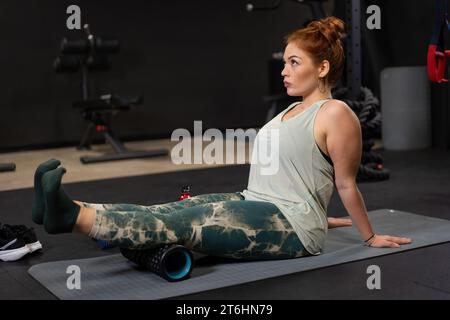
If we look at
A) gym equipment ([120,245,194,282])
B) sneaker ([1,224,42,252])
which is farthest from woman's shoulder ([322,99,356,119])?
sneaker ([1,224,42,252])

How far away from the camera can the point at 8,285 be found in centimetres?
205

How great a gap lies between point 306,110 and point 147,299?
0.78 metres

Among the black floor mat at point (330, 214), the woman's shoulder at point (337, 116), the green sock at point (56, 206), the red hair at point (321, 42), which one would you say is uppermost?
the red hair at point (321, 42)

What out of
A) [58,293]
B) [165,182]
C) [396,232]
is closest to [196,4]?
[165,182]

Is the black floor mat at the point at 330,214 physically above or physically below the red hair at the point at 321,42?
below

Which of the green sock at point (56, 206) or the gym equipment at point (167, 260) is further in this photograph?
the gym equipment at point (167, 260)

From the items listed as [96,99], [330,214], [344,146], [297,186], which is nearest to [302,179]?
[297,186]

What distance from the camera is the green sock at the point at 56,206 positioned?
1740 mm

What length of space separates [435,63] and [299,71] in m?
1.15

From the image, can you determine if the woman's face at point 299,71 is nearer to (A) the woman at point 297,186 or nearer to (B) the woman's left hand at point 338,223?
(A) the woman at point 297,186

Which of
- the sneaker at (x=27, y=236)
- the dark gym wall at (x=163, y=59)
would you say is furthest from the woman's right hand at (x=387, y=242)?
the dark gym wall at (x=163, y=59)

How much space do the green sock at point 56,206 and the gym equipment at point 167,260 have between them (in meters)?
0.28

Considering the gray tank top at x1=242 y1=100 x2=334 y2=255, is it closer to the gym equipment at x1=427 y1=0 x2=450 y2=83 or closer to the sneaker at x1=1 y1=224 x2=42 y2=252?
the sneaker at x1=1 y1=224 x2=42 y2=252

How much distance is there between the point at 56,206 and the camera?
1754 mm
